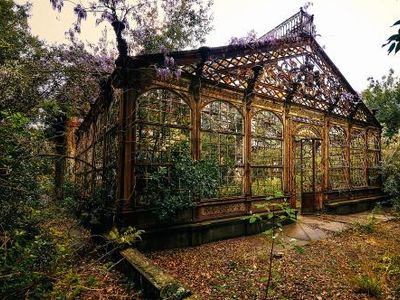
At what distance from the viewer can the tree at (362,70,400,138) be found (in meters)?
16.8

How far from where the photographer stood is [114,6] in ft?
20.4

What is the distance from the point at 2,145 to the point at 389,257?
6.81 meters

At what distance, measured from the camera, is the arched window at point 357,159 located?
12.7 meters

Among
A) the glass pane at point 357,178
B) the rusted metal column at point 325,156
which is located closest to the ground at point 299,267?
the rusted metal column at point 325,156

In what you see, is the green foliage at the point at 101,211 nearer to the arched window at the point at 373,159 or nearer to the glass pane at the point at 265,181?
the glass pane at the point at 265,181

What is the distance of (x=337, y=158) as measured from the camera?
39.0 feet

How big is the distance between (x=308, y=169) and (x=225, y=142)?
217 inches

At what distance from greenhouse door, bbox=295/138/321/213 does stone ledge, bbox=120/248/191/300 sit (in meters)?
8.33

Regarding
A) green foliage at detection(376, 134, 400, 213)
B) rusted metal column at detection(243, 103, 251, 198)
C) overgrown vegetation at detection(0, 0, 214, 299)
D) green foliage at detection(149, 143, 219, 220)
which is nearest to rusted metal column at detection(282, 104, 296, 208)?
rusted metal column at detection(243, 103, 251, 198)

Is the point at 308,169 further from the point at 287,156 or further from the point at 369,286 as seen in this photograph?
the point at 369,286

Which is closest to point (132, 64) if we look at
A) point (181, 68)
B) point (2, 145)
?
point (181, 68)

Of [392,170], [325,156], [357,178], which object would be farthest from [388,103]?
[325,156]

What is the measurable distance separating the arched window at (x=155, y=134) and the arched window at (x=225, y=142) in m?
0.72

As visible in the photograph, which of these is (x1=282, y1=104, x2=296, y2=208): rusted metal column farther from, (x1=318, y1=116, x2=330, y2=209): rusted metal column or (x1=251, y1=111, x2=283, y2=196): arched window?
(x1=318, y1=116, x2=330, y2=209): rusted metal column
